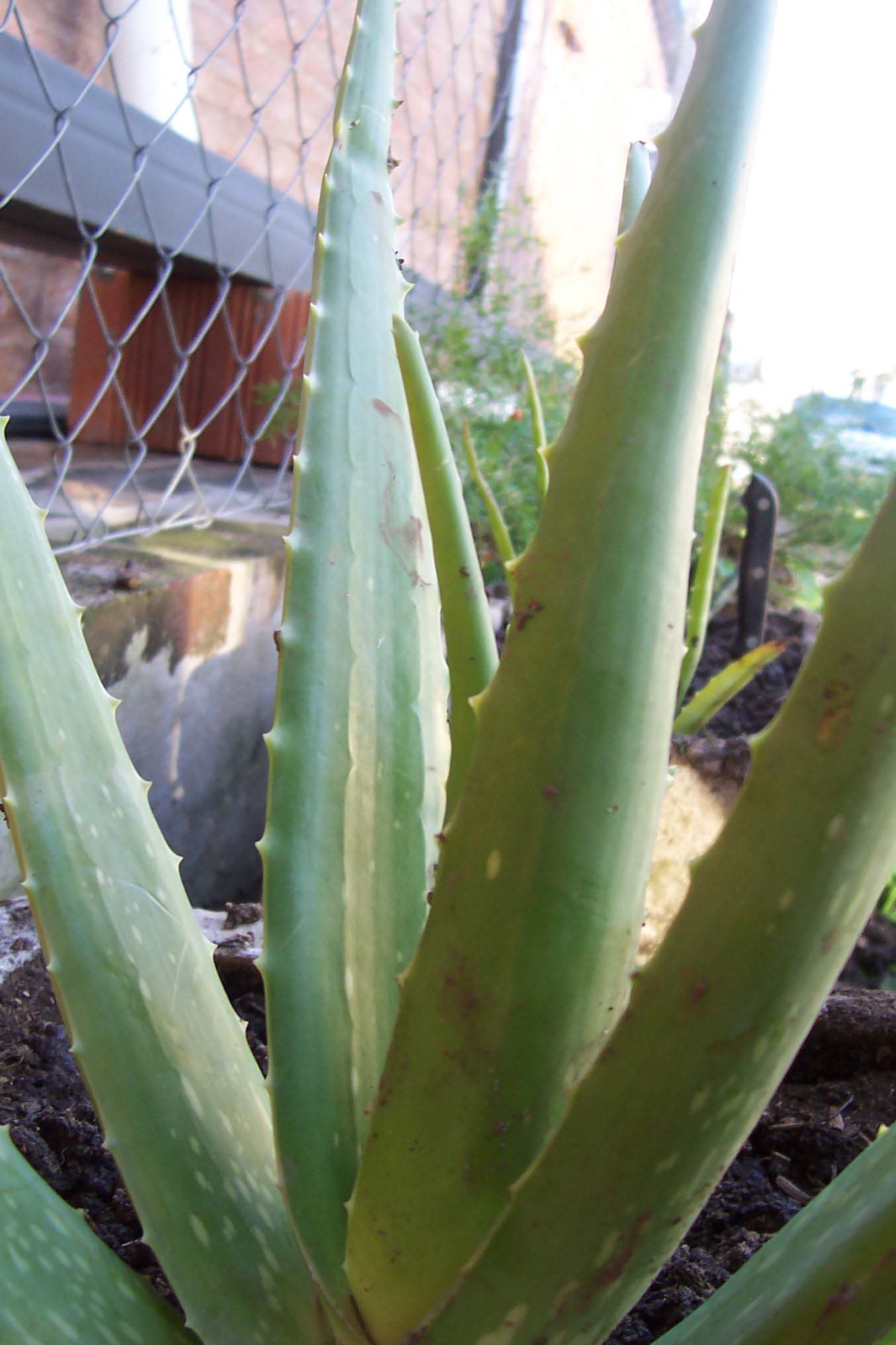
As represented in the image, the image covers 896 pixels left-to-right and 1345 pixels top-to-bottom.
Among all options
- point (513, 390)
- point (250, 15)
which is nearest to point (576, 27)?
point (250, 15)

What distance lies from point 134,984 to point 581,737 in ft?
0.72

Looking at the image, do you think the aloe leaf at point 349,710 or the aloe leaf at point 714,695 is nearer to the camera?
the aloe leaf at point 349,710

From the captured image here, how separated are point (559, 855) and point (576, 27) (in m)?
4.24

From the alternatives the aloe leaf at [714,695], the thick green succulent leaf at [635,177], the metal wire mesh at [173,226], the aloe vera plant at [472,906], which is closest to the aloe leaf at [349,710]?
the aloe vera plant at [472,906]

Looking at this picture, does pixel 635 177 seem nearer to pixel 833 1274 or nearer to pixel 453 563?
pixel 453 563

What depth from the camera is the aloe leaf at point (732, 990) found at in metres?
0.26

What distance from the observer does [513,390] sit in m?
1.96

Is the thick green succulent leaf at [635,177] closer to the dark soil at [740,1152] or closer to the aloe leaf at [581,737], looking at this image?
the aloe leaf at [581,737]

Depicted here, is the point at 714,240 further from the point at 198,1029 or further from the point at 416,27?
the point at 416,27

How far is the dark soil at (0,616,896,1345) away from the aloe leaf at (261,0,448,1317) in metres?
0.18

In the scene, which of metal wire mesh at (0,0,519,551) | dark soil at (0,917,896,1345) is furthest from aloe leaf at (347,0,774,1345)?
metal wire mesh at (0,0,519,551)

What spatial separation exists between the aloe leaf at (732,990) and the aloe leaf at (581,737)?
12 millimetres

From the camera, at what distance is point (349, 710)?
17.5 inches

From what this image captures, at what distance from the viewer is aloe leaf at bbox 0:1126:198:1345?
35cm
